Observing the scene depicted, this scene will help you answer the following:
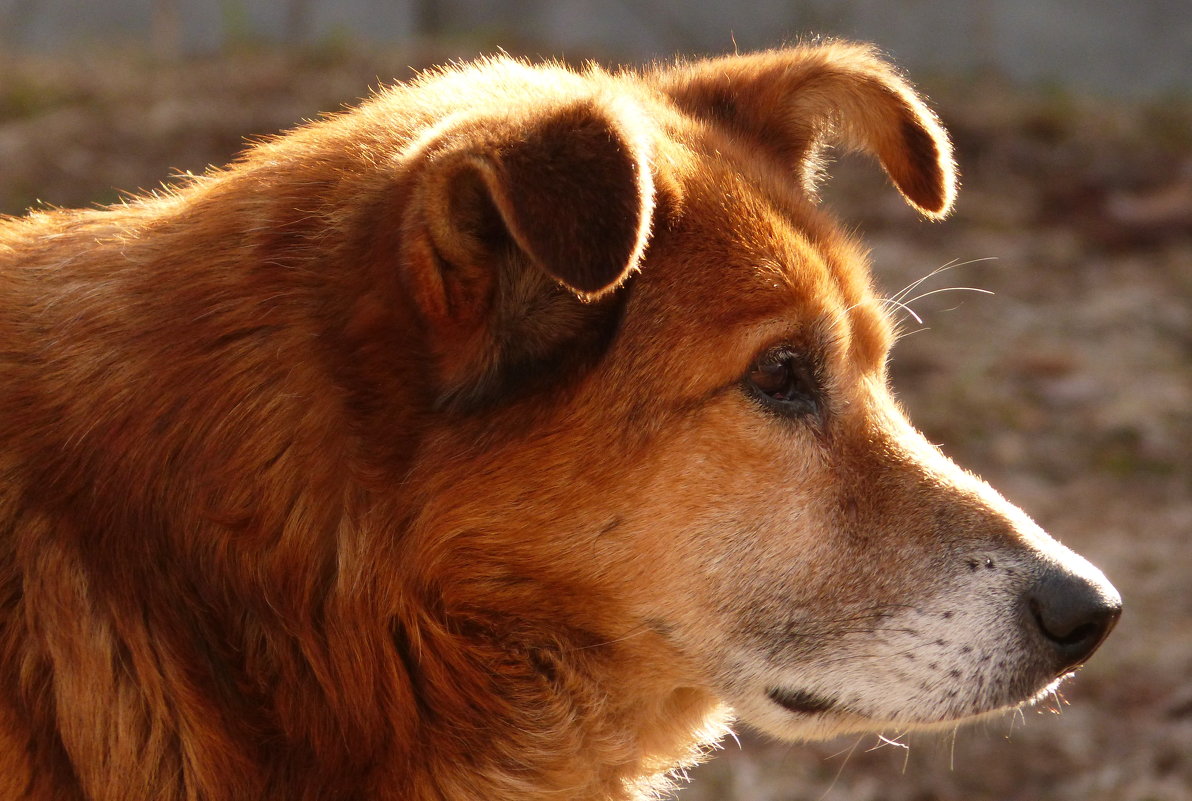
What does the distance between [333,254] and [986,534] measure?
59.6 inches

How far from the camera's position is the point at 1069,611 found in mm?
2801

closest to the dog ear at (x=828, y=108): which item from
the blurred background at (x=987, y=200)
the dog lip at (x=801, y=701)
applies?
the blurred background at (x=987, y=200)

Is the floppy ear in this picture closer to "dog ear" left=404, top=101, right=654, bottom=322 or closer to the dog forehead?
"dog ear" left=404, top=101, right=654, bottom=322

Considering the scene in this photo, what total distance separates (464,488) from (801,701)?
91 cm

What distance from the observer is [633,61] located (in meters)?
9.82

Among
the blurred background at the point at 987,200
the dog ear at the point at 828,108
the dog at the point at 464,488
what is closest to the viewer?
the dog at the point at 464,488

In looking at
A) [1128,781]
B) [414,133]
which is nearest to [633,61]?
[1128,781]

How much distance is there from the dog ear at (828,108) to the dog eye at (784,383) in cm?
79

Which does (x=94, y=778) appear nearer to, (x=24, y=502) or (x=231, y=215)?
(x=24, y=502)

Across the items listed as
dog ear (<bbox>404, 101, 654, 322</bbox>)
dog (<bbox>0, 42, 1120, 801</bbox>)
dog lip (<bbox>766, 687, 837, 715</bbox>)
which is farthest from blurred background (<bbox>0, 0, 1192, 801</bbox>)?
dog ear (<bbox>404, 101, 654, 322</bbox>)

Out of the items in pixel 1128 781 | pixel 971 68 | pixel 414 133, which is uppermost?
pixel 414 133

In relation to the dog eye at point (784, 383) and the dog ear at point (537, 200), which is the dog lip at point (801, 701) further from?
the dog ear at point (537, 200)

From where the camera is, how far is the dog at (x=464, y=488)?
8.20 ft

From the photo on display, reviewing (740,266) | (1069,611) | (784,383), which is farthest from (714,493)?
(1069,611)
